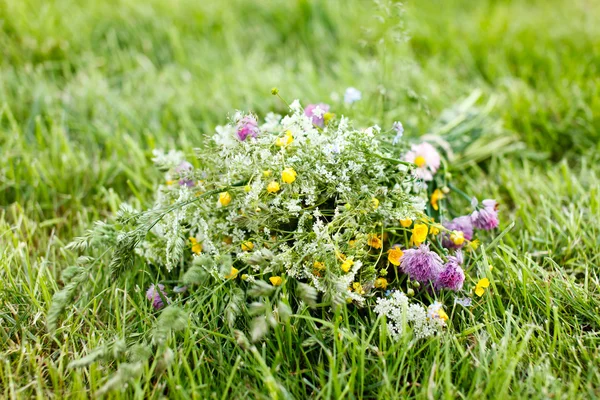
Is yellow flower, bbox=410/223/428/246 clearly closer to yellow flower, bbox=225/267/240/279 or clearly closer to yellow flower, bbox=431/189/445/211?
yellow flower, bbox=431/189/445/211

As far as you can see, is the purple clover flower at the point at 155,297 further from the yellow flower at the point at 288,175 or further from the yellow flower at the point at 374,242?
the yellow flower at the point at 374,242

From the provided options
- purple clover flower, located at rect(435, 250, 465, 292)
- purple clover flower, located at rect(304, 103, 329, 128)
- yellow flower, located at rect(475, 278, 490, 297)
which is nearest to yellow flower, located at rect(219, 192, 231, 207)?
purple clover flower, located at rect(304, 103, 329, 128)

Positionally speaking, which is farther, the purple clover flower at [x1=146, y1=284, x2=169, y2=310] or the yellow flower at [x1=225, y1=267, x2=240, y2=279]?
the purple clover flower at [x1=146, y1=284, x2=169, y2=310]

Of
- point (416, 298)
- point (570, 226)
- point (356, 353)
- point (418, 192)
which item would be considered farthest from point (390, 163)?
point (570, 226)

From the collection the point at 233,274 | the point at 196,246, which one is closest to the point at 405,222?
the point at 233,274

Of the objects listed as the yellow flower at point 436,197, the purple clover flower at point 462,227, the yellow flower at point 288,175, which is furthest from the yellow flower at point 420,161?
the yellow flower at point 288,175

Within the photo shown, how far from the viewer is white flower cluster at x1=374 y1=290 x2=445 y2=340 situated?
157 centimetres

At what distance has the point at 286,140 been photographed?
172cm

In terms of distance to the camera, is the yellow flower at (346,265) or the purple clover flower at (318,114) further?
the purple clover flower at (318,114)

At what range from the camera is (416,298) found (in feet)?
5.77

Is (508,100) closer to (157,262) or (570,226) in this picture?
(570,226)

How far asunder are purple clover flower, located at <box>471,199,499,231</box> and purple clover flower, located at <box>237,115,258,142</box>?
803mm

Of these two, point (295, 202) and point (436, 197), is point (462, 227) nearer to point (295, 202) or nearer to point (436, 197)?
point (436, 197)

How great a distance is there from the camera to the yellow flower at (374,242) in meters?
1.71
